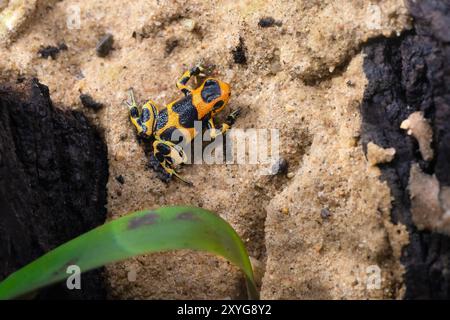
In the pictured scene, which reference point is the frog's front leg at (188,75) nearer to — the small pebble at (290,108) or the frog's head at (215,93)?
the frog's head at (215,93)

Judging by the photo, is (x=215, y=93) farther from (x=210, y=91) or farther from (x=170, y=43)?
(x=170, y=43)

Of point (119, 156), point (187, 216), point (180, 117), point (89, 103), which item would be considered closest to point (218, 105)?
point (180, 117)

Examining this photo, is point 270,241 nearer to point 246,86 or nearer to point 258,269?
point 258,269

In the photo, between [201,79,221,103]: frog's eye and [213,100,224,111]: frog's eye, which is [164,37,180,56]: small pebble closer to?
[201,79,221,103]: frog's eye

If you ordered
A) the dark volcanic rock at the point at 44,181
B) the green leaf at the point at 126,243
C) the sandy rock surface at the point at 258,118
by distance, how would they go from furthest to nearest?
1. the sandy rock surface at the point at 258,118
2. the dark volcanic rock at the point at 44,181
3. the green leaf at the point at 126,243

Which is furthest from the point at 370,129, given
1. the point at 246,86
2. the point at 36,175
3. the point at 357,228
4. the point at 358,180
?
the point at 36,175

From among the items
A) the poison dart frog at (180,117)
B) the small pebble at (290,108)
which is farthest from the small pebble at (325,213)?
the poison dart frog at (180,117)
